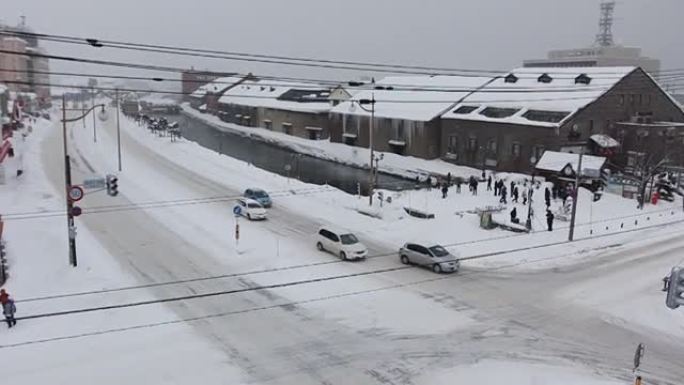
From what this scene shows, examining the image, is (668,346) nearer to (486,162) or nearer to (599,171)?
(599,171)

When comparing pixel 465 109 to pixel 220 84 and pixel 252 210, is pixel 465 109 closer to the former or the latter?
pixel 252 210

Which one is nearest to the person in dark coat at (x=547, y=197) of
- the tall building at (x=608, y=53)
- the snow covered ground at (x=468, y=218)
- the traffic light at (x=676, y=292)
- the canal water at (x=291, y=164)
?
the snow covered ground at (x=468, y=218)

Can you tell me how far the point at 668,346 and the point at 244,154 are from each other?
62.2 meters

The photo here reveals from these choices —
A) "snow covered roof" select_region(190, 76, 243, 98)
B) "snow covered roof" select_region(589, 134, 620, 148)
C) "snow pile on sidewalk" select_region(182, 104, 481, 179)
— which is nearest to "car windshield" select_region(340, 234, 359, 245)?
"snow pile on sidewalk" select_region(182, 104, 481, 179)

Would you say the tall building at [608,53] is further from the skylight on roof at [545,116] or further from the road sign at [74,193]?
the road sign at [74,193]

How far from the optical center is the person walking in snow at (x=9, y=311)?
1733 cm

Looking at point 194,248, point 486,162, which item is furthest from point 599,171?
point 194,248

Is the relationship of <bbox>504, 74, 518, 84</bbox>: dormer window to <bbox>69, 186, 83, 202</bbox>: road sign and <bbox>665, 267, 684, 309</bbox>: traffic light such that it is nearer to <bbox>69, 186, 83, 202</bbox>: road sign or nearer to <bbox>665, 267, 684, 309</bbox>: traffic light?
<bbox>69, 186, 83, 202</bbox>: road sign

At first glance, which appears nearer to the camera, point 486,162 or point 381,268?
point 381,268

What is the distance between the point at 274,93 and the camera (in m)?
101

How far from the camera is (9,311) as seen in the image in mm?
17406

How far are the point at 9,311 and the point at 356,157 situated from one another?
48.7 m

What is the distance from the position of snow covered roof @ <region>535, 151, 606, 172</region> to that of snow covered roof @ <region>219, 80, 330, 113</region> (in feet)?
114

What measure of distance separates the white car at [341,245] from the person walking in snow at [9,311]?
1216 centimetres
